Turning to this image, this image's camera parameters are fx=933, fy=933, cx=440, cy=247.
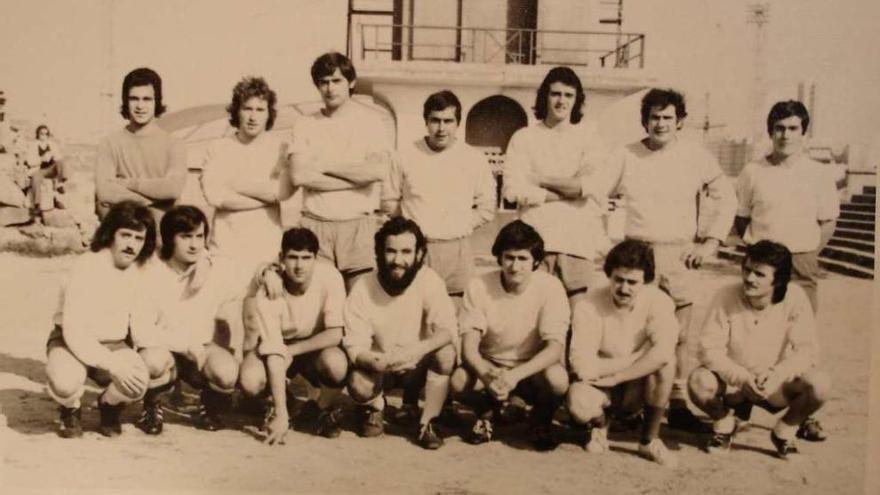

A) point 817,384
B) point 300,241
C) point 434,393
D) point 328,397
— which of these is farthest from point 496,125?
point 817,384

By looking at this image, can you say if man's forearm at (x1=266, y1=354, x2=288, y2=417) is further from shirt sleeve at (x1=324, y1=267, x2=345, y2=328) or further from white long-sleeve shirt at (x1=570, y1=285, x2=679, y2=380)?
white long-sleeve shirt at (x1=570, y1=285, x2=679, y2=380)

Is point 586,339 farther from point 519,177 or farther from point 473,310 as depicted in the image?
point 519,177

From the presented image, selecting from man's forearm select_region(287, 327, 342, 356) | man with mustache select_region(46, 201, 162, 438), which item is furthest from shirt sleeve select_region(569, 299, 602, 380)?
man with mustache select_region(46, 201, 162, 438)

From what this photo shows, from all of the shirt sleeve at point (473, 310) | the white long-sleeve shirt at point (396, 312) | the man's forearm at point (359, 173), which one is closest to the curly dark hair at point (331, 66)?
the man's forearm at point (359, 173)

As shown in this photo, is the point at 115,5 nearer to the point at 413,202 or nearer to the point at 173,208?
the point at 173,208

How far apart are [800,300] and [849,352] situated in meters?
0.24

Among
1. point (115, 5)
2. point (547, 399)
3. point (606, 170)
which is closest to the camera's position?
point (547, 399)

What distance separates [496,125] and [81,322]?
4.44 feet

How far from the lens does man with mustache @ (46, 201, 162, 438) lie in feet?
8.73

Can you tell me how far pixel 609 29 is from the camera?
2.87 meters

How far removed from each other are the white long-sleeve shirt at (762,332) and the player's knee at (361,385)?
0.94 metres

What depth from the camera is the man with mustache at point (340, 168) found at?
2.70 m

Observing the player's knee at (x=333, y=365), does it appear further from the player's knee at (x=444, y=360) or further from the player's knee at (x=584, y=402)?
the player's knee at (x=584, y=402)

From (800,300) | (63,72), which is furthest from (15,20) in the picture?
(800,300)
